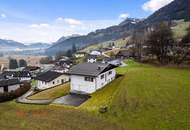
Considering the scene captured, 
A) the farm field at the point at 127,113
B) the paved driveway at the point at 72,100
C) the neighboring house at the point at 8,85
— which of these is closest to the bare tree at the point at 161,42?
the farm field at the point at 127,113

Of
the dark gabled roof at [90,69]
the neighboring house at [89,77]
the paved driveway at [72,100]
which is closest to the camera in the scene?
the paved driveway at [72,100]

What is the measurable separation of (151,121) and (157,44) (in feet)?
134

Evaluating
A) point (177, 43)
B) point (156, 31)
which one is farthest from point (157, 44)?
point (177, 43)

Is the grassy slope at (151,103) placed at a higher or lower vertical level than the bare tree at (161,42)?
lower

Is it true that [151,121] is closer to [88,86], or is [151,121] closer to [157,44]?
[88,86]

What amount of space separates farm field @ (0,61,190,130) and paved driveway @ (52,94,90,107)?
6.82 feet

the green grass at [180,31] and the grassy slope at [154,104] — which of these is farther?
the green grass at [180,31]

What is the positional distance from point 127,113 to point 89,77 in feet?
47.9

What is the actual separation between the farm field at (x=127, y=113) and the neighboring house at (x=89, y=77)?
14.1 feet

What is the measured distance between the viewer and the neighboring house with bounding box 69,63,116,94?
1452 inches

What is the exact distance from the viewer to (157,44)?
193 ft

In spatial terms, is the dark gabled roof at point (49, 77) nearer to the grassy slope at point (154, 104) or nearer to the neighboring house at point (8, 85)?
the neighboring house at point (8, 85)

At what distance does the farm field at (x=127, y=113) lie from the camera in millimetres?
21000

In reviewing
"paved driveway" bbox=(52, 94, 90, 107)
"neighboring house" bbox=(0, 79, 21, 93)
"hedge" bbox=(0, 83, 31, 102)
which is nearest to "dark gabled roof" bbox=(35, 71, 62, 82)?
"hedge" bbox=(0, 83, 31, 102)
